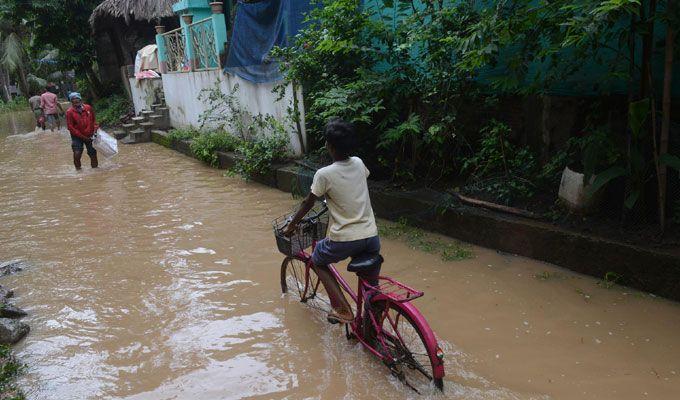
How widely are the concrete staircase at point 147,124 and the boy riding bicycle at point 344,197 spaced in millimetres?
13395

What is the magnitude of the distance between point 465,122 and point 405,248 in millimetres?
1818

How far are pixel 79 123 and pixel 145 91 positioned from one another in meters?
7.25

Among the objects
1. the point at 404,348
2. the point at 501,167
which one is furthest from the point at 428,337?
the point at 501,167

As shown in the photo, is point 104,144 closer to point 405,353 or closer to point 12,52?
point 405,353

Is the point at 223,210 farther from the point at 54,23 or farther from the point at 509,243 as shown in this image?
the point at 54,23

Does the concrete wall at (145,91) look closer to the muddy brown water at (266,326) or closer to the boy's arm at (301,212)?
the muddy brown water at (266,326)

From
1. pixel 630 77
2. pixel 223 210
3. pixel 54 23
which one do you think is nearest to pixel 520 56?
pixel 630 77

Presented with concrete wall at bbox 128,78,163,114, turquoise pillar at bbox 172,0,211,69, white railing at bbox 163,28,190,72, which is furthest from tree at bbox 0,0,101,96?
turquoise pillar at bbox 172,0,211,69

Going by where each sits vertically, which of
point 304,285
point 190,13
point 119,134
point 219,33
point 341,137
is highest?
point 190,13

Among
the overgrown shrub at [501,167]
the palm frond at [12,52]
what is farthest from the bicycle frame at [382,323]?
the palm frond at [12,52]

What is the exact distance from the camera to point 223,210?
7820 mm

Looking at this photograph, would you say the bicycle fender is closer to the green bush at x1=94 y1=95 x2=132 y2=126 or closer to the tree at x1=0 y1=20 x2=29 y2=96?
the green bush at x1=94 y1=95 x2=132 y2=126

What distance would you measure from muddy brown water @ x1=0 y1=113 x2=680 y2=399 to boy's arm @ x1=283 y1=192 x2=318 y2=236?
0.91 meters

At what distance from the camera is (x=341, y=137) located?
333 cm
